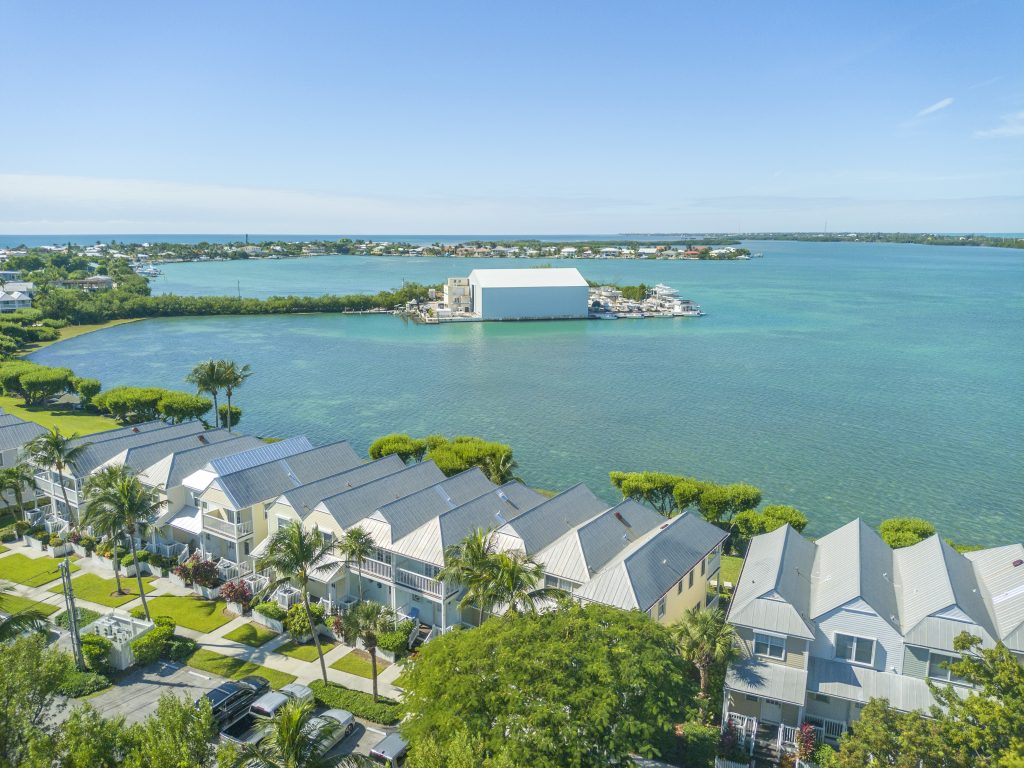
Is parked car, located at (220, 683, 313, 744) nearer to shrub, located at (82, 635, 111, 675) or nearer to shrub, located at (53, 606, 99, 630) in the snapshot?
shrub, located at (82, 635, 111, 675)

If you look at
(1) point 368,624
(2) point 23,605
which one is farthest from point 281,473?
(1) point 368,624

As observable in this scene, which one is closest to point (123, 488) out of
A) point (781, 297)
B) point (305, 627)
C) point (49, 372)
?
point (305, 627)

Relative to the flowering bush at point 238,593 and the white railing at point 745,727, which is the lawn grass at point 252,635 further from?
the white railing at point 745,727

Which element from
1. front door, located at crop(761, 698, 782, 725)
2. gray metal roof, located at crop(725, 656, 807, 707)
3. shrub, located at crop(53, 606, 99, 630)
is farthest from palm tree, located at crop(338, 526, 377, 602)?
front door, located at crop(761, 698, 782, 725)

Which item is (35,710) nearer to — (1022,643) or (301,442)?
(301,442)

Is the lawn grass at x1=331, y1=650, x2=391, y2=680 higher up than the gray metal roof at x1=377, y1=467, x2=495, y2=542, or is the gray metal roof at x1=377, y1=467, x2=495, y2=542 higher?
the gray metal roof at x1=377, y1=467, x2=495, y2=542

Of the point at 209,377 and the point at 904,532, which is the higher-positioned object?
the point at 209,377

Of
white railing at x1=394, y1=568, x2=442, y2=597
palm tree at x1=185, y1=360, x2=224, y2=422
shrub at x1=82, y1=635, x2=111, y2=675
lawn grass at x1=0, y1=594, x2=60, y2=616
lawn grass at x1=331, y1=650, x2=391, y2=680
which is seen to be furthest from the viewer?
palm tree at x1=185, y1=360, x2=224, y2=422

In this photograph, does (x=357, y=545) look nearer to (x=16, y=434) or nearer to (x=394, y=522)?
(x=394, y=522)
